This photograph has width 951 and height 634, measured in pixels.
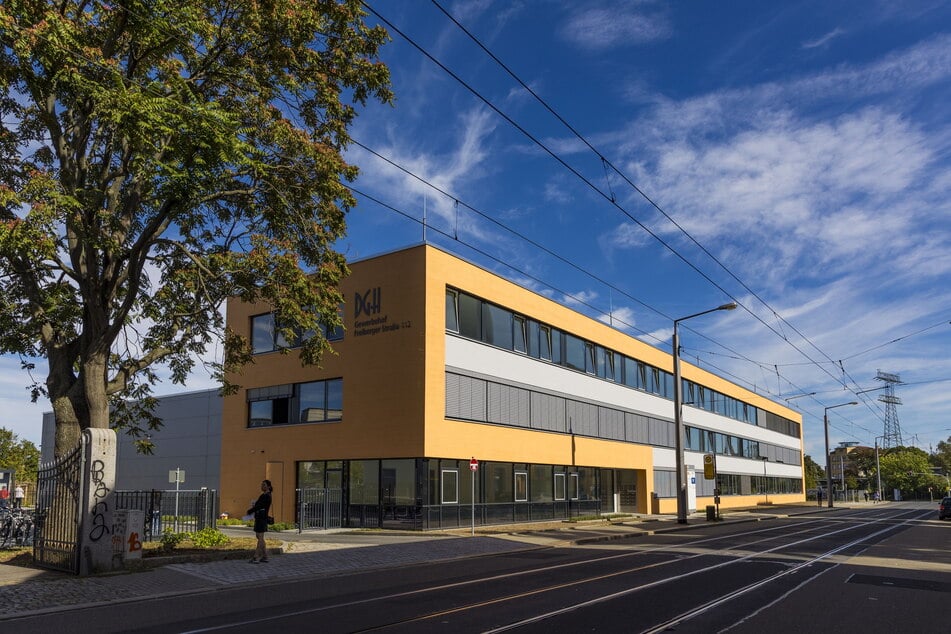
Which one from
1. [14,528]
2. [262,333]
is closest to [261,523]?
[14,528]

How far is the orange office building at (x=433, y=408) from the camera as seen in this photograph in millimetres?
27453

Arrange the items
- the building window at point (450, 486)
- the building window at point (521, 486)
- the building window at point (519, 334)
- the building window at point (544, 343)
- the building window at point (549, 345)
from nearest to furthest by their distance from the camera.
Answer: the building window at point (450, 486) → the building window at point (549, 345) → the building window at point (521, 486) → the building window at point (519, 334) → the building window at point (544, 343)

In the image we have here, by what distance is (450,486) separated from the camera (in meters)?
27.9

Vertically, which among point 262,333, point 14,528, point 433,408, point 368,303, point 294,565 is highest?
point 368,303

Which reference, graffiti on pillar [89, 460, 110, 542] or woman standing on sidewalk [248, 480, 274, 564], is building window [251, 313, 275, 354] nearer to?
woman standing on sidewalk [248, 480, 274, 564]

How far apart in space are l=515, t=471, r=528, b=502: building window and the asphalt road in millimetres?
13536

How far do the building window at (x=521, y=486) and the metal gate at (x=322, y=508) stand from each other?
7.46 metres

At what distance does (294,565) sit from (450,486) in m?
12.2

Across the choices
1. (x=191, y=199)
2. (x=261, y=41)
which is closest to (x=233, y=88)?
(x=261, y=41)

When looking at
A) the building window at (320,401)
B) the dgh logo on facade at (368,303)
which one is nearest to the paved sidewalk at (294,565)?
the building window at (320,401)

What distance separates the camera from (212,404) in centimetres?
4316

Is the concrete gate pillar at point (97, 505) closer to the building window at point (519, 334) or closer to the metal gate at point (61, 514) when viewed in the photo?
the metal gate at point (61, 514)

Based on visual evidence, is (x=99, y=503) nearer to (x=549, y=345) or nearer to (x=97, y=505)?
(x=97, y=505)

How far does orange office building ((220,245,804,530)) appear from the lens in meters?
27.5
